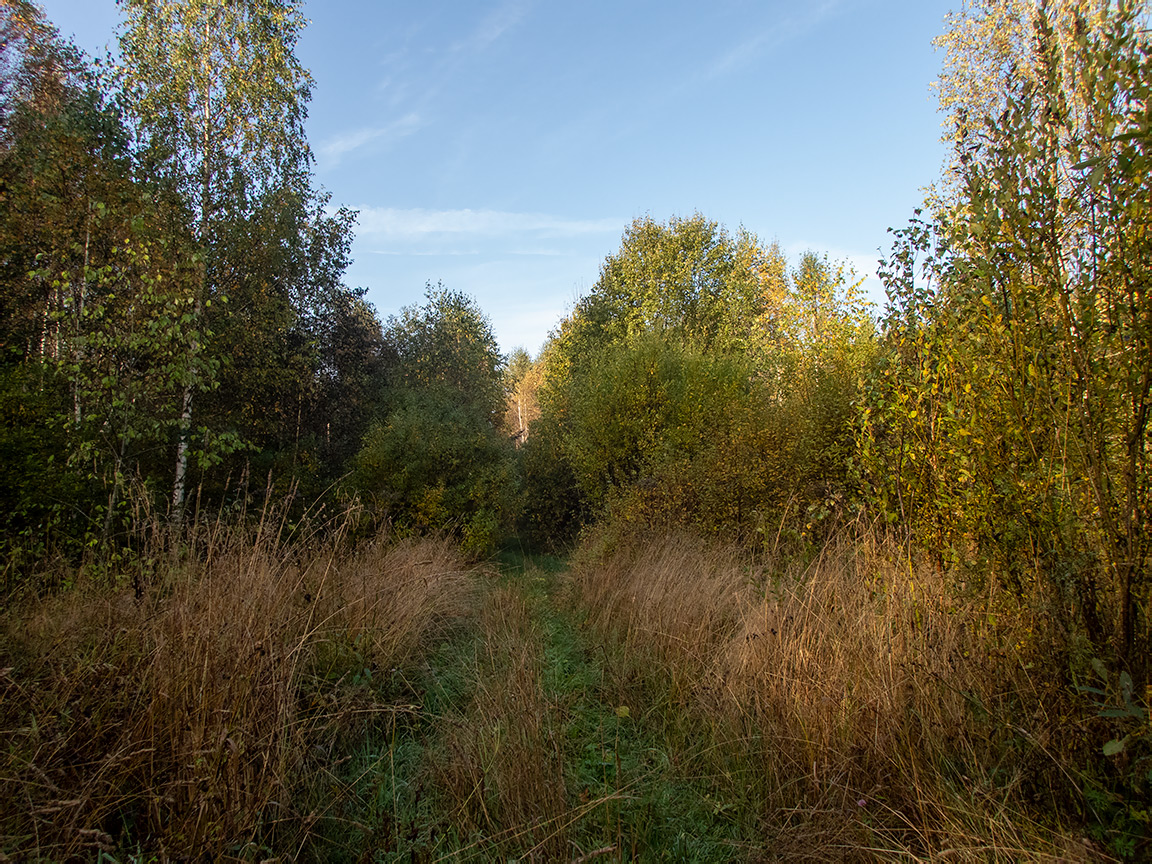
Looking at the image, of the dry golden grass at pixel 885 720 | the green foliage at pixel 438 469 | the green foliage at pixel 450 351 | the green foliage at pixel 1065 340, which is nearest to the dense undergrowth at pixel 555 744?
the dry golden grass at pixel 885 720

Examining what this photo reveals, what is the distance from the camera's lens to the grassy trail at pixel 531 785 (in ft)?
8.51

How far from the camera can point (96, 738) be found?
8.22 ft

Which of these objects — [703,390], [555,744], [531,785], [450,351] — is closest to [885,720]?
[555,744]

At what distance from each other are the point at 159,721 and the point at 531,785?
178 centimetres

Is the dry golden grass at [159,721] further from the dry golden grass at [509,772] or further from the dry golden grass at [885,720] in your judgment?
the dry golden grass at [885,720]

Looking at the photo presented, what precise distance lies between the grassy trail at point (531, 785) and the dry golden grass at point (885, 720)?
0.91 feet

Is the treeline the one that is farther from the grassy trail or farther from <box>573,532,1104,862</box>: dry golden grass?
the grassy trail

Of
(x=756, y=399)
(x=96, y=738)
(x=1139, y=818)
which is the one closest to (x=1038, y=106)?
(x=1139, y=818)

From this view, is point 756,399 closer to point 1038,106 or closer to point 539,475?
point 1038,106

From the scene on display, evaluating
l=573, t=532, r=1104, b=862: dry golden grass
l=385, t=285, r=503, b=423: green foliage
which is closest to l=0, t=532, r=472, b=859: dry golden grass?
l=573, t=532, r=1104, b=862: dry golden grass

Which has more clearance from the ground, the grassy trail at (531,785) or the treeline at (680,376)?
the treeline at (680,376)

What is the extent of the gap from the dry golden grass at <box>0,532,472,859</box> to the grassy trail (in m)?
0.46

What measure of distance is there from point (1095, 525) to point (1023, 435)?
46cm

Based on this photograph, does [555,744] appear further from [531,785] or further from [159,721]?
[159,721]
